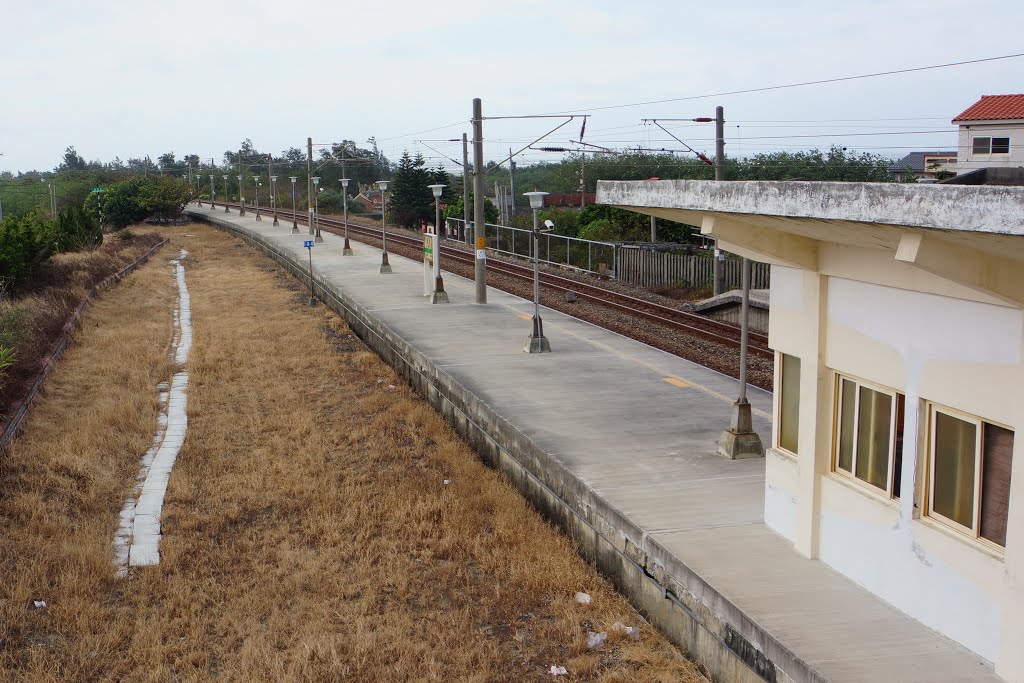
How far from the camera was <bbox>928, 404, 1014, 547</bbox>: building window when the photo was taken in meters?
6.73

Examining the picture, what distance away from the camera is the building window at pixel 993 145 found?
139 ft

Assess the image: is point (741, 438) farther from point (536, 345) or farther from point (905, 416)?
point (536, 345)

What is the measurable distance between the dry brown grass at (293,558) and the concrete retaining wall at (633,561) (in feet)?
0.68

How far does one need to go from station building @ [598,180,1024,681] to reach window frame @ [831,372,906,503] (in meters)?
0.01

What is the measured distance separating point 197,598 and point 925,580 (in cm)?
625

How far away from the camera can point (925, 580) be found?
23.8 ft

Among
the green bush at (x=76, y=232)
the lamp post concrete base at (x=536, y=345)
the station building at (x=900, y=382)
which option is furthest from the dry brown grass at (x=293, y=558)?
the green bush at (x=76, y=232)

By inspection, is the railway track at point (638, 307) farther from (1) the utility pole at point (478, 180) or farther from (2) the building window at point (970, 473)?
(2) the building window at point (970, 473)

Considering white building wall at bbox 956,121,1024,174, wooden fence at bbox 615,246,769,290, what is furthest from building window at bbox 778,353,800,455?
white building wall at bbox 956,121,1024,174

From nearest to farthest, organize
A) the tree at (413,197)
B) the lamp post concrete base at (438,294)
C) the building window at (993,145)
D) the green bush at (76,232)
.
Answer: the lamp post concrete base at (438,294) → the building window at (993,145) → the green bush at (76,232) → the tree at (413,197)

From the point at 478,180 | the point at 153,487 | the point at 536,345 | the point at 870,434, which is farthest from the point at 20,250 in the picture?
the point at 870,434

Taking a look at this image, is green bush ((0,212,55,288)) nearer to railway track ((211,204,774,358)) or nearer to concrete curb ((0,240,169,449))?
concrete curb ((0,240,169,449))

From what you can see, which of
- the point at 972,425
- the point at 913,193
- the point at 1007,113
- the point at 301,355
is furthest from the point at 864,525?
the point at 1007,113

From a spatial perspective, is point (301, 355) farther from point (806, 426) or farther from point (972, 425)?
point (972, 425)
